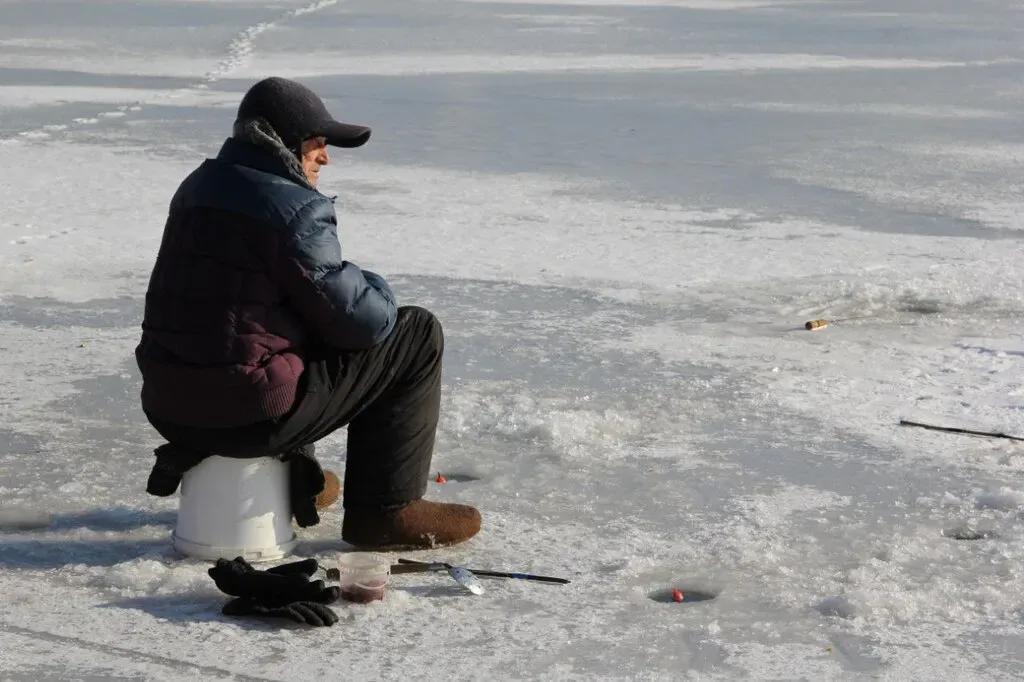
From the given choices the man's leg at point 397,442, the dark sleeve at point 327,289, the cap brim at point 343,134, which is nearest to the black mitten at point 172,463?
the man's leg at point 397,442

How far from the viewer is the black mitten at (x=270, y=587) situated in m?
4.01

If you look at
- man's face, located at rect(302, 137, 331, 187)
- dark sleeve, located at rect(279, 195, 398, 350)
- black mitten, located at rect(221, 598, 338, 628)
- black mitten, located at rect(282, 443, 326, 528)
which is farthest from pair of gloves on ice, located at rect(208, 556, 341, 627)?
man's face, located at rect(302, 137, 331, 187)

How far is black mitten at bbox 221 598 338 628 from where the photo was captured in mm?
3967

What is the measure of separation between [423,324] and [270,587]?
2.75 ft

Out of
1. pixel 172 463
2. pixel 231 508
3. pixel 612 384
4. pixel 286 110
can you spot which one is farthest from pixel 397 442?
pixel 612 384

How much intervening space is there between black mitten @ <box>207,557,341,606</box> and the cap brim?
1085 mm

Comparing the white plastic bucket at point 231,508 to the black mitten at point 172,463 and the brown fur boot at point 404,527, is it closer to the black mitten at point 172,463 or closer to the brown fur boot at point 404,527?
the black mitten at point 172,463

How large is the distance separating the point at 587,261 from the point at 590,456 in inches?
124

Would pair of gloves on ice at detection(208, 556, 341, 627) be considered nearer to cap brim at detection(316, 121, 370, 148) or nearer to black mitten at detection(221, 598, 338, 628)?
black mitten at detection(221, 598, 338, 628)

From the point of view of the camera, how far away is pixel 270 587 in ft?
13.1

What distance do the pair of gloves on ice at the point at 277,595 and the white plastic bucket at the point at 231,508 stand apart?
10.1 inches

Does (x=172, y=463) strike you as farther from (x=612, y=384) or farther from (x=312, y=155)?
(x=612, y=384)

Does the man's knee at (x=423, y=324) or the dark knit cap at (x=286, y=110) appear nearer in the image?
the dark knit cap at (x=286, y=110)

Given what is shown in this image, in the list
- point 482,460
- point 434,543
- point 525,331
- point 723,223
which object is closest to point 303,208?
point 434,543
